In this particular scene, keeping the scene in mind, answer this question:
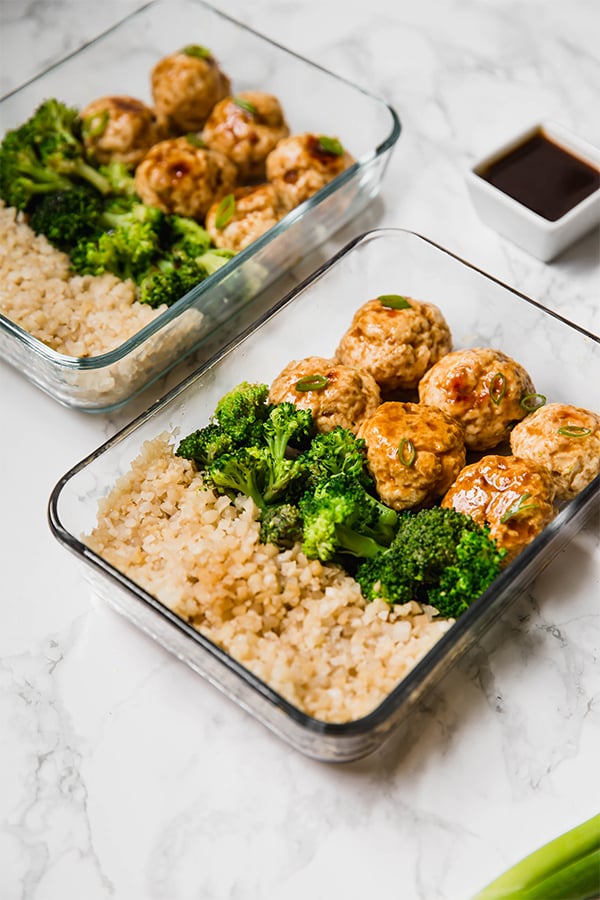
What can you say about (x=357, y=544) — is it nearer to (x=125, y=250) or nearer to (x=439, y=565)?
(x=439, y=565)

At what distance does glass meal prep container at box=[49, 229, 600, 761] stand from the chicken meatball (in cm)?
107

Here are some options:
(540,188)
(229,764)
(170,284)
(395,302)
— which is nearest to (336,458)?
(395,302)

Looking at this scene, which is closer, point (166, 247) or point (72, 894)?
point (72, 894)

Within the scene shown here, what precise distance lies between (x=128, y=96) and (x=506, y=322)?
78.1 inches

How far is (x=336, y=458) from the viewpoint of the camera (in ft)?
10.4

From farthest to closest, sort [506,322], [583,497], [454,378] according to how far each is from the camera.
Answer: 1. [506,322]
2. [454,378]
3. [583,497]

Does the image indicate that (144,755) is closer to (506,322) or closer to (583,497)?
(583,497)

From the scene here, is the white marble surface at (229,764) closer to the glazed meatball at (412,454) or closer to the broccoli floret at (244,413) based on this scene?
the glazed meatball at (412,454)

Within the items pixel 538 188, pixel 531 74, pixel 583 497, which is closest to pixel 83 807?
pixel 583 497

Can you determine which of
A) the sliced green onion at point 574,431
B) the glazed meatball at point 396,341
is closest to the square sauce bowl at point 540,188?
the glazed meatball at point 396,341

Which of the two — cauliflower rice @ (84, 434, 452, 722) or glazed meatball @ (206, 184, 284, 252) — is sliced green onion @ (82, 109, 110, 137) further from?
cauliflower rice @ (84, 434, 452, 722)

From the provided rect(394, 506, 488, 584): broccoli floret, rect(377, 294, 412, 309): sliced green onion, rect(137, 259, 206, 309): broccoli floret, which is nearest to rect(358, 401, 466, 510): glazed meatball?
rect(394, 506, 488, 584): broccoli floret

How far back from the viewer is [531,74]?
4.64 meters

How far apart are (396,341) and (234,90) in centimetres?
177
